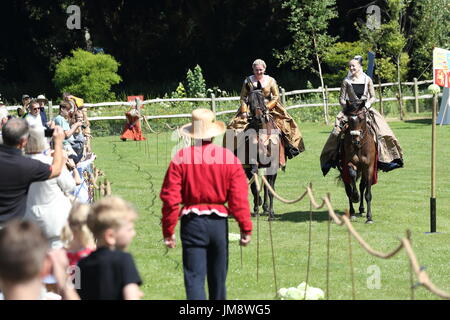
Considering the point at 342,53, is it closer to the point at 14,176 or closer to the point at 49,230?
the point at 49,230

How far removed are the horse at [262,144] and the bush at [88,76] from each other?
22.5 meters

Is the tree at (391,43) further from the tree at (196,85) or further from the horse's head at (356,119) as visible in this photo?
the horse's head at (356,119)

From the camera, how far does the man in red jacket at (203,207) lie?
8367mm

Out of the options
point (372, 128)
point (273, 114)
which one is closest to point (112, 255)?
point (372, 128)

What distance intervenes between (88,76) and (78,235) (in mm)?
31964

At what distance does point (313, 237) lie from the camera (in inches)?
574

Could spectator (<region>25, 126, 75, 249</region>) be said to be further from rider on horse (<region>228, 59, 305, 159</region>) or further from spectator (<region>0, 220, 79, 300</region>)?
rider on horse (<region>228, 59, 305, 159</region>)

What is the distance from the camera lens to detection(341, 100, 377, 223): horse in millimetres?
15727

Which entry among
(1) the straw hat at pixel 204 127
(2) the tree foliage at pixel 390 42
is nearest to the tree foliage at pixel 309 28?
(2) the tree foliage at pixel 390 42

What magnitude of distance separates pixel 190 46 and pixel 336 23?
7771mm

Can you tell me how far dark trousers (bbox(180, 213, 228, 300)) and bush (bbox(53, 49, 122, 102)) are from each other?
100ft

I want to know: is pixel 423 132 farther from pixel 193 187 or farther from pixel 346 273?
pixel 193 187
